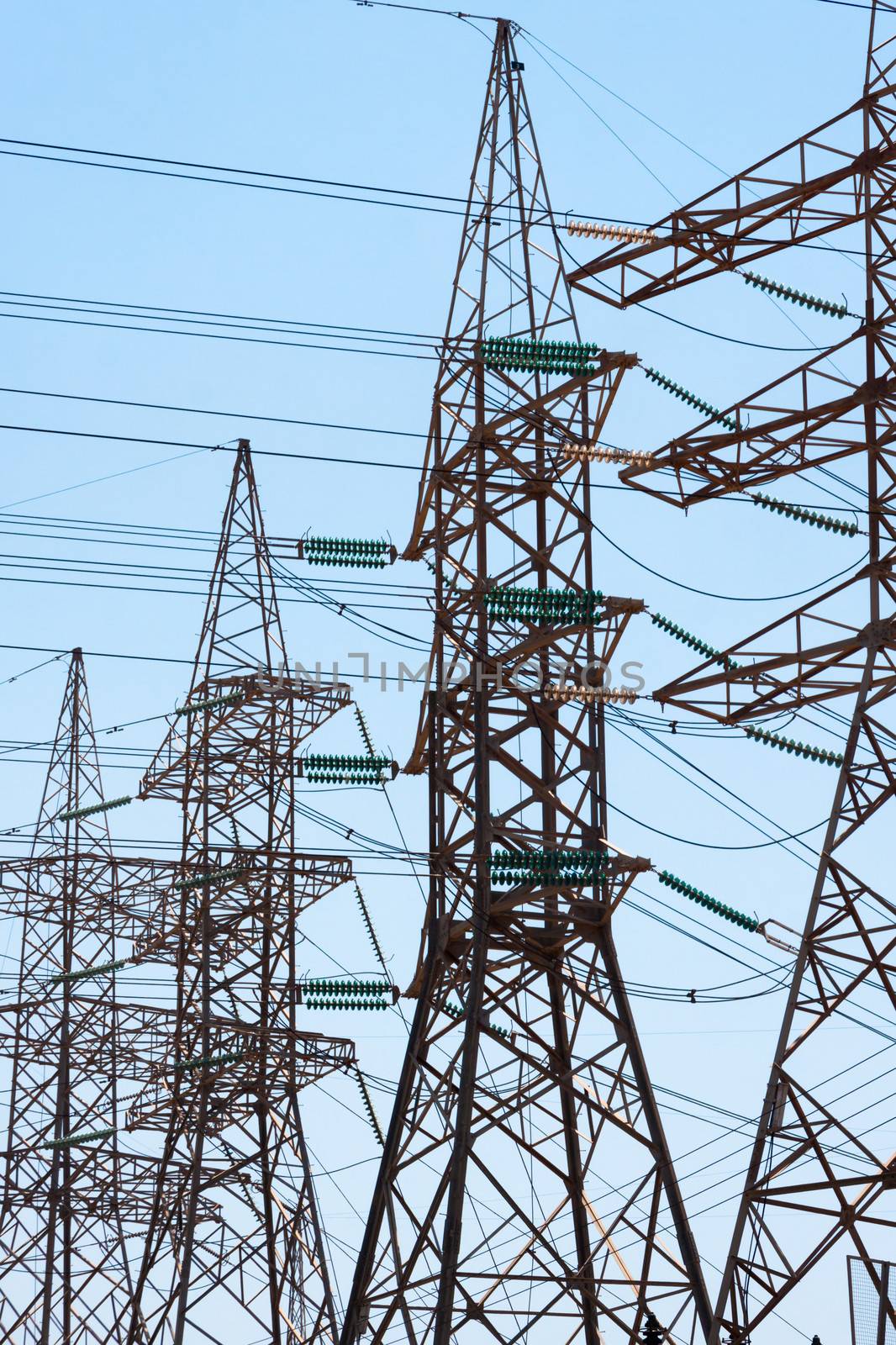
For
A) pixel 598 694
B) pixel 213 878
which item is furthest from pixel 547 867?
pixel 213 878

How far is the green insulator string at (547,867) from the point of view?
27.0 metres

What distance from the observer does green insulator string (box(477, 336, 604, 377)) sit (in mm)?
27641

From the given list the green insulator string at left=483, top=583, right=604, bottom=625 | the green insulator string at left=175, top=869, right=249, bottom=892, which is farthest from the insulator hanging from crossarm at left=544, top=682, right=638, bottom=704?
the green insulator string at left=175, top=869, right=249, bottom=892

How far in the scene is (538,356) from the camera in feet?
91.1

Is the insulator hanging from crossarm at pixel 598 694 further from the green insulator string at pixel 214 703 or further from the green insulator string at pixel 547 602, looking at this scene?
the green insulator string at pixel 214 703

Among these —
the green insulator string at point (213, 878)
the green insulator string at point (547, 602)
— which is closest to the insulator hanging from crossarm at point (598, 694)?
the green insulator string at point (547, 602)

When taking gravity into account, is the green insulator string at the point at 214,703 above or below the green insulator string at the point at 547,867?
above

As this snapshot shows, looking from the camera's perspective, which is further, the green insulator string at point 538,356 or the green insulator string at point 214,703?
the green insulator string at point 214,703

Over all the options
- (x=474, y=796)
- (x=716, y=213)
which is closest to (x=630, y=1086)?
(x=474, y=796)

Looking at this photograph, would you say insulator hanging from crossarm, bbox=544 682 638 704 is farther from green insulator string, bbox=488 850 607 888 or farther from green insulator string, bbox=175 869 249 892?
green insulator string, bbox=175 869 249 892

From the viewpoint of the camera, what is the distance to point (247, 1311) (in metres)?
36.2

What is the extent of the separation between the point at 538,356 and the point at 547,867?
6089mm

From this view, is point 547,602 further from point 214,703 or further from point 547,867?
point 214,703

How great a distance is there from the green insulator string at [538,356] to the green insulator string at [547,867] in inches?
229
